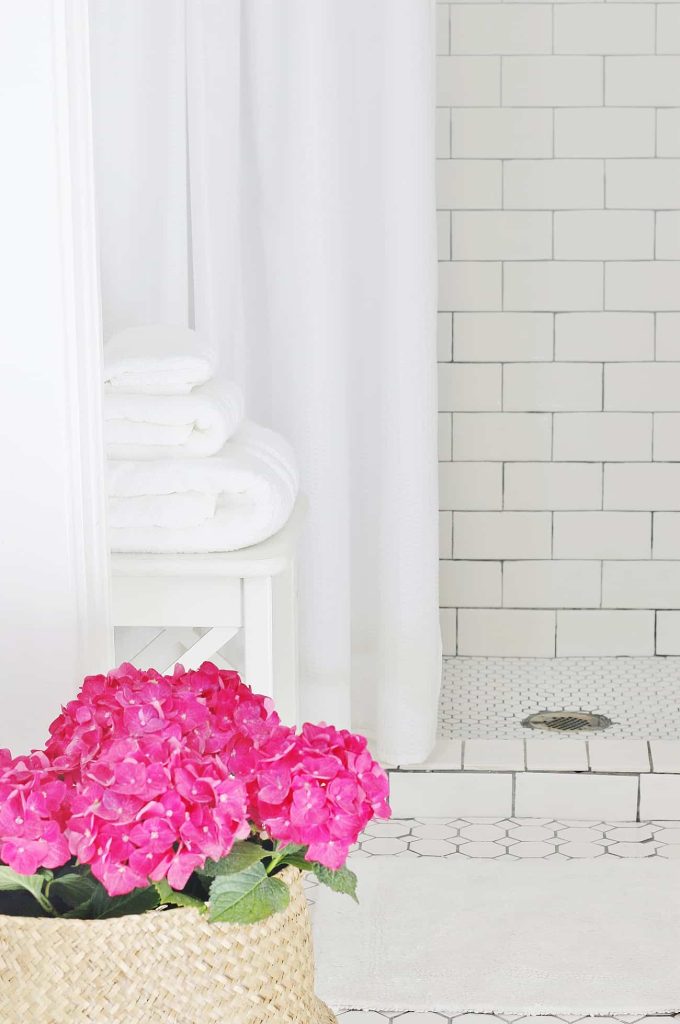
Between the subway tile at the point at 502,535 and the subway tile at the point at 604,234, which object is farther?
the subway tile at the point at 502,535

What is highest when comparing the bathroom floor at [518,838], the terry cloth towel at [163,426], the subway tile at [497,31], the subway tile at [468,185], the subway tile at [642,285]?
the subway tile at [497,31]

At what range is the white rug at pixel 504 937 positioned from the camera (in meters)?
1.56

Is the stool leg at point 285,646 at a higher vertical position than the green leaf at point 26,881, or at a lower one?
lower

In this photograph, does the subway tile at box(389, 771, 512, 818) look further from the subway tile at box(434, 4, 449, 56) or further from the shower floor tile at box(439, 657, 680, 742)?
the subway tile at box(434, 4, 449, 56)

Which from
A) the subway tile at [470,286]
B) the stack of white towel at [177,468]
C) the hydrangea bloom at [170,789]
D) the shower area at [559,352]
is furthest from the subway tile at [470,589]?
the hydrangea bloom at [170,789]

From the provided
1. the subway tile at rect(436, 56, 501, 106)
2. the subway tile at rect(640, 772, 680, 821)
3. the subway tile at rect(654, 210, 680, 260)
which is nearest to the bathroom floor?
the subway tile at rect(640, 772, 680, 821)

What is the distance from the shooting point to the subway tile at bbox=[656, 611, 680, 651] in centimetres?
296

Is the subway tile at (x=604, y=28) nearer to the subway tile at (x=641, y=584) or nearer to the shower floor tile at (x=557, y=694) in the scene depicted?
the subway tile at (x=641, y=584)

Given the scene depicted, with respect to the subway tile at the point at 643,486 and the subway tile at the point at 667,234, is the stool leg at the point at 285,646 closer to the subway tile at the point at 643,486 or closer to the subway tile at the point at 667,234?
the subway tile at the point at 643,486

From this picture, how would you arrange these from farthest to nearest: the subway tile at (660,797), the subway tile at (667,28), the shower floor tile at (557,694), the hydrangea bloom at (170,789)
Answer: the subway tile at (667,28) → the shower floor tile at (557,694) → the subway tile at (660,797) → the hydrangea bloom at (170,789)

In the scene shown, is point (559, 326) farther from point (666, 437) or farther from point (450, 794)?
point (450, 794)

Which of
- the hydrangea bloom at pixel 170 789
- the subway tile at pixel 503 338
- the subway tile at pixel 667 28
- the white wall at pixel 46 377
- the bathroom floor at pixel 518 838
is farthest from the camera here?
the subway tile at pixel 503 338

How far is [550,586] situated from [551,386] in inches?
18.5

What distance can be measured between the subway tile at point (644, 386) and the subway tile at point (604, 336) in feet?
0.08
